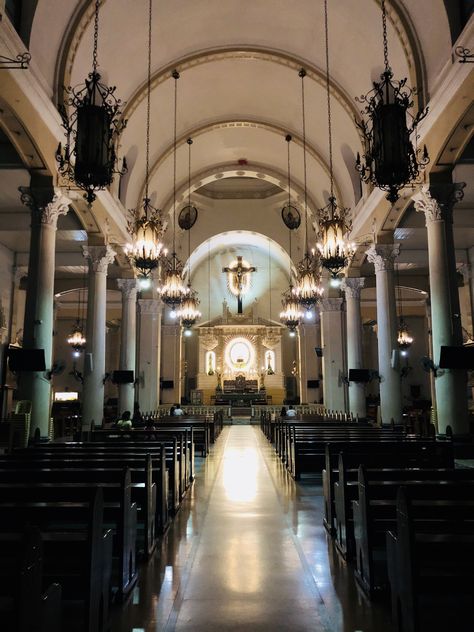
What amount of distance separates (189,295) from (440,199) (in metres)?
9.11

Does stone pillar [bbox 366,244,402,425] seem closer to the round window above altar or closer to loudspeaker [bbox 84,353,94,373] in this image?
loudspeaker [bbox 84,353,94,373]

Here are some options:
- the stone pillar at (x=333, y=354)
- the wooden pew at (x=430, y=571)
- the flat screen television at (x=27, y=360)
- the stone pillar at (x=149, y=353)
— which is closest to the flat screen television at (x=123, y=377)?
the stone pillar at (x=149, y=353)

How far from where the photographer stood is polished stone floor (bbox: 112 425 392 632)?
3131 mm

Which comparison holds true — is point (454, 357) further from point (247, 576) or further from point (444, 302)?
point (247, 576)

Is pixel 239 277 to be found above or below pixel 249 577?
above

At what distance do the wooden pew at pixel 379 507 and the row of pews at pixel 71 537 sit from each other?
168cm

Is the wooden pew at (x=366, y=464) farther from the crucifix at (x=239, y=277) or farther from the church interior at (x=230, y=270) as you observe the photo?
the crucifix at (x=239, y=277)

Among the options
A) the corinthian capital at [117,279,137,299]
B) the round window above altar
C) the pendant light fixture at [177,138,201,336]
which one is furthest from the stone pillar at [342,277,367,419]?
the round window above altar

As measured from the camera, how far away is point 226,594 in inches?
140

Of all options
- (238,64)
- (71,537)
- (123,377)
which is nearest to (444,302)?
(71,537)

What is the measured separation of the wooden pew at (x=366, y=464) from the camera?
4492mm

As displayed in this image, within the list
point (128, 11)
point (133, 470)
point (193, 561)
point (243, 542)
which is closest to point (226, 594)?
point (193, 561)

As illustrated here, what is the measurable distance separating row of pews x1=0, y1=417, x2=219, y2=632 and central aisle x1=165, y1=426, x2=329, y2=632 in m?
0.48

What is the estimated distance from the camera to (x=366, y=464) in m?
5.67
